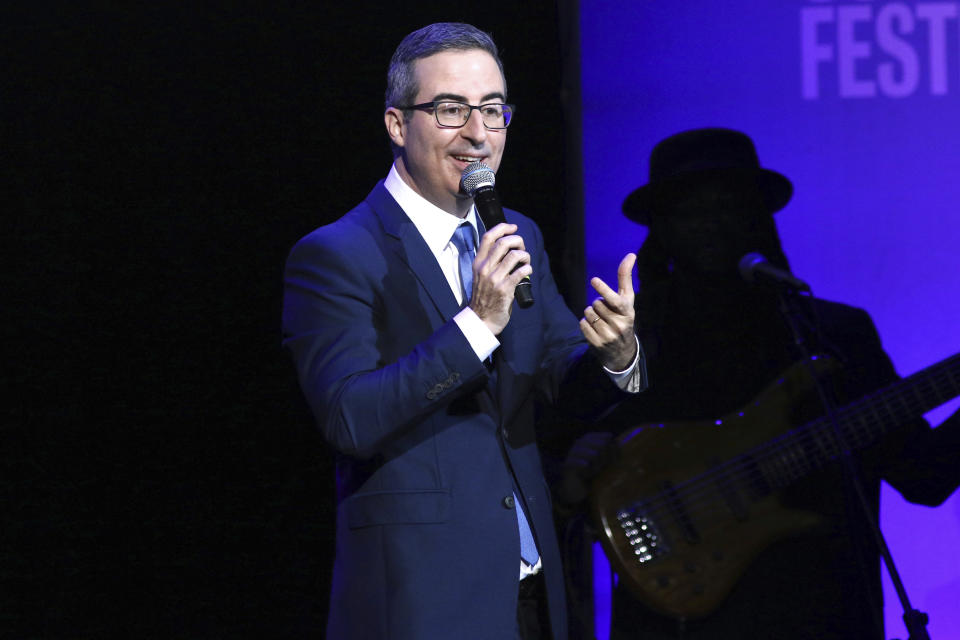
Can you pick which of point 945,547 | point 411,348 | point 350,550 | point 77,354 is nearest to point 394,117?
point 411,348

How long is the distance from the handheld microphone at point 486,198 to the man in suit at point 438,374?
30 mm

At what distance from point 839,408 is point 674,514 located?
0.56 m

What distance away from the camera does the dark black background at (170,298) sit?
2.82 metres

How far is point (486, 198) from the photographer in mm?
1657

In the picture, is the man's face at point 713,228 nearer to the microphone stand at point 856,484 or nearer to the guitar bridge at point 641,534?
the microphone stand at point 856,484

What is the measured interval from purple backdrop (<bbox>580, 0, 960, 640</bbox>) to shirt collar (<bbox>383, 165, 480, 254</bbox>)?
52.4 inches

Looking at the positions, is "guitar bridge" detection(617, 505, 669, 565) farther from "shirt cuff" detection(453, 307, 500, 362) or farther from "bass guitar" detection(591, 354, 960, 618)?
"shirt cuff" detection(453, 307, 500, 362)

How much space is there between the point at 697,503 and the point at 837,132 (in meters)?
1.35

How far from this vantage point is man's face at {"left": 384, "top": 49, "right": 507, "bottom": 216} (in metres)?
1.81

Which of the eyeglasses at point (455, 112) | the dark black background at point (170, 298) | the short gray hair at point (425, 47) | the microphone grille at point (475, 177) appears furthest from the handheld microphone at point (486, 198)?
the dark black background at point (170, 298)

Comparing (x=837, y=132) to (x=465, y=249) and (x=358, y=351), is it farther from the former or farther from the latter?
(x=358, y=351)

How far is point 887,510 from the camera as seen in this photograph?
304cm

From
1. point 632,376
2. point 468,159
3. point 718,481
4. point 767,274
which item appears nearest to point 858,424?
point 718,481

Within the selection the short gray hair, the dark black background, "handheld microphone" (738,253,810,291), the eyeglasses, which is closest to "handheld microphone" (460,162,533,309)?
the eyeglasses
